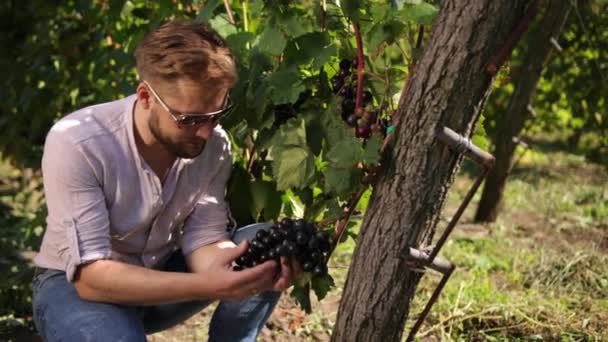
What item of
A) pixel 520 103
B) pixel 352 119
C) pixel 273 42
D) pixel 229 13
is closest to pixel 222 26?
pixel 229 13

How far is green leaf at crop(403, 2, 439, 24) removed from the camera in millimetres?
1904

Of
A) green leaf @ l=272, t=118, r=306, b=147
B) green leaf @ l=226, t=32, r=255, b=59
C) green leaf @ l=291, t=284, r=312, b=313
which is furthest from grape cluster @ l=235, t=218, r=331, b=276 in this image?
green leaf @ l=226, t=32, r=255, b=59

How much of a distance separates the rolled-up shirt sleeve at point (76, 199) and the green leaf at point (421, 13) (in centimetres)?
92

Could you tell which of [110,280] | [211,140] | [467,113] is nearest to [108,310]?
[110,280]

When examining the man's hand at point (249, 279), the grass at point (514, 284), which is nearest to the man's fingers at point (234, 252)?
the man's hand at point (249, 279)

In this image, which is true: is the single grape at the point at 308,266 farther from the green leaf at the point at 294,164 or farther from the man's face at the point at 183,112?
A: the man's face at the point at 183,112

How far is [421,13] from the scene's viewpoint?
192cm

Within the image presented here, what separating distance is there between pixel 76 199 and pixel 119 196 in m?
0.14

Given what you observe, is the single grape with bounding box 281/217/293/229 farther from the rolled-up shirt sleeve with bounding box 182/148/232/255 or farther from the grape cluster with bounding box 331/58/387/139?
the rolled-up shirt sleeve with bounding box 182/148/232/255

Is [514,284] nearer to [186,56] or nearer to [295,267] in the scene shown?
[295,267]

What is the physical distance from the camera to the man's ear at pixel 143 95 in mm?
2090

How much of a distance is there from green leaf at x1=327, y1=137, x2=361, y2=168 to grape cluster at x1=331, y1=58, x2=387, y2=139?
0.06m

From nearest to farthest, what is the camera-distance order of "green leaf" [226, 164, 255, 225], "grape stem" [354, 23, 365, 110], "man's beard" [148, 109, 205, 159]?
"grape stem" [354, 23, 365, 110]
"man's beard" [148, 109, 205, 159]
"green leaf" [226, 164, 255, 225]

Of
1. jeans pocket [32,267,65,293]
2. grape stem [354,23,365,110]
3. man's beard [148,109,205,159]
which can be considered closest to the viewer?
grape stem [354,23,365,110]
